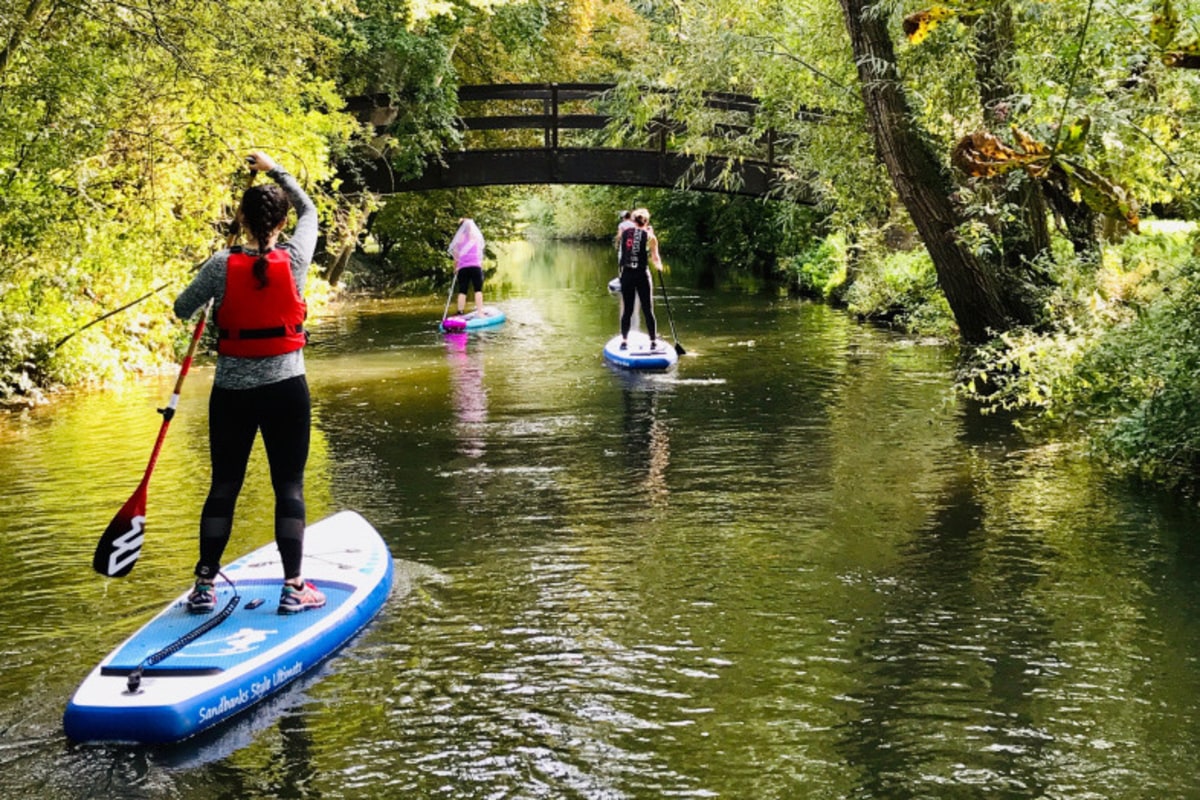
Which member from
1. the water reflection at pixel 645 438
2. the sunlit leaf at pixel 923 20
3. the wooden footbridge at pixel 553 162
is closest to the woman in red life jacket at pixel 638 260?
the water reflection at pixel 645 438

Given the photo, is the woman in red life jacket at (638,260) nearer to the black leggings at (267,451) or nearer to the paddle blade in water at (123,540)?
the black leggings at (267,451)

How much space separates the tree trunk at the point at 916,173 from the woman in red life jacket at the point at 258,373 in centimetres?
821

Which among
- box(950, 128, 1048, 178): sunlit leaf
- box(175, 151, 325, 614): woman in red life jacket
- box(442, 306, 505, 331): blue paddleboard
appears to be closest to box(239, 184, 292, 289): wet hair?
box(175, 151, 325, 614): woman in red life jacket

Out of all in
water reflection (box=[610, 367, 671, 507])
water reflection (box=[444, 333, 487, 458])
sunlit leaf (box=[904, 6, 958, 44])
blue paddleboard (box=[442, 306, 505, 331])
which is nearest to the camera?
sunlit leaf (box=[904, 6, 958, 44])

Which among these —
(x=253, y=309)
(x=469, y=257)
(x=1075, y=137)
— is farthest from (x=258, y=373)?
(x=469, y=257)

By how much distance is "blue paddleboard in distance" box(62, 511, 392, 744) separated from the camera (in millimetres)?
4641

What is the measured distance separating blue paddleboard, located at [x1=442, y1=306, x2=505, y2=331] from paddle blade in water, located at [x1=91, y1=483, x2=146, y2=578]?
14599 millimetres

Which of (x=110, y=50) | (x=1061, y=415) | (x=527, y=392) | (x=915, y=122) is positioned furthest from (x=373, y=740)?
(x=110, y=50)

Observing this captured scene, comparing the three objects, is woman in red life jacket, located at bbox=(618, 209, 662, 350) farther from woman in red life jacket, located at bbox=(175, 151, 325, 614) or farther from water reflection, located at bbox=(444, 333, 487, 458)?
woman in red life jacket, located at bbox=(175, 151, 325, 614)

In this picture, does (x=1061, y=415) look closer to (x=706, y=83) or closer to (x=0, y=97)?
(x=706, y=83)

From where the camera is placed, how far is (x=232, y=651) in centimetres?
512

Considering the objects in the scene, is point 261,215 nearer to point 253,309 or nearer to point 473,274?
point 253,309

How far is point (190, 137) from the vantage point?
1564 cm

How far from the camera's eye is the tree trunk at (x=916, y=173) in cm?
1277
